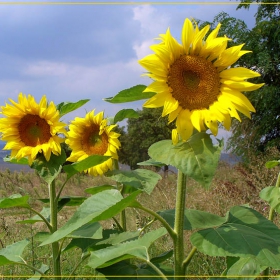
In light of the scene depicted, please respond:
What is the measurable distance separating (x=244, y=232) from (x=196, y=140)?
254 millimetres

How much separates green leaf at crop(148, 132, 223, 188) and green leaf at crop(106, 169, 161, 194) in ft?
0.74

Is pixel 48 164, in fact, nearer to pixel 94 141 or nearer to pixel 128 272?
pixel 94 141

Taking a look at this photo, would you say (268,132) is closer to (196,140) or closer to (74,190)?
(74,190)

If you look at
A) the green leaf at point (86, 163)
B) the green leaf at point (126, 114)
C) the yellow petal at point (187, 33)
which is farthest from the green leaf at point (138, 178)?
the yellow petal at point (187, 33)

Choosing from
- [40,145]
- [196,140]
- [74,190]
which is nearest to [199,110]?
[196,140]

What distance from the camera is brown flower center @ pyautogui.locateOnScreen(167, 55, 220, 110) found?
1054 mm

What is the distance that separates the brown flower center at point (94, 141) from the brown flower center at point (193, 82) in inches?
27.2

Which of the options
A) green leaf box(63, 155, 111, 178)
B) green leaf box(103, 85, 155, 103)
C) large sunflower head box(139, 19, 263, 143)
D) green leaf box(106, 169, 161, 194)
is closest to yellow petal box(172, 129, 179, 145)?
large sunflower head box(139, 19, 263, 143)

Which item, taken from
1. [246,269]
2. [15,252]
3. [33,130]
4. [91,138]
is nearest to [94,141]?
[91,138]

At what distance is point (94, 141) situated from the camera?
1.74 metres

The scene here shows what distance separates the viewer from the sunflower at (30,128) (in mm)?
1533

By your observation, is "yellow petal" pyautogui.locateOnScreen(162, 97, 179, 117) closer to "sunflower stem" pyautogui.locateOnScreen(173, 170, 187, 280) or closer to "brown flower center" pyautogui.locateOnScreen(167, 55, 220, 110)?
"brown flower center" pyautogui.locateOnScreen(167, 55, 220, 110)

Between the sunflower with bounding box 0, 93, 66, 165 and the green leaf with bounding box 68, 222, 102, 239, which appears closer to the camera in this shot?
the green leaf with bounding box 68, 222, 102, 239

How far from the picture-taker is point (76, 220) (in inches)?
39.3
